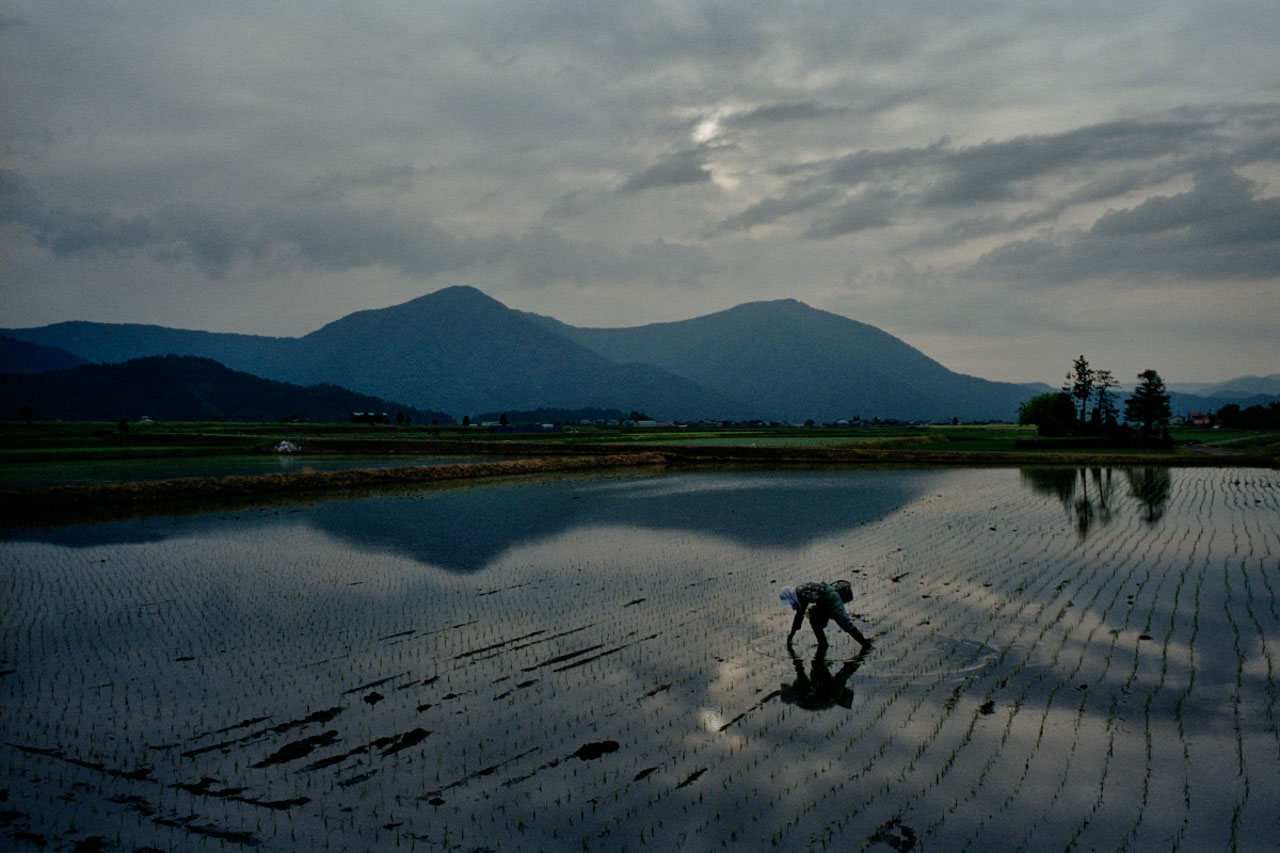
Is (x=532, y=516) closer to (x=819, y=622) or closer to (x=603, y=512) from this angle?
(x=603, y=512)

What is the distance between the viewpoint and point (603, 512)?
2983 centimetres

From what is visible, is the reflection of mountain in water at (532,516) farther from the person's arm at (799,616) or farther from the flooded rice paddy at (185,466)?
the flooded rice paddy at (185,466)

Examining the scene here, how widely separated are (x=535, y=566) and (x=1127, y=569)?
14750 millimetres

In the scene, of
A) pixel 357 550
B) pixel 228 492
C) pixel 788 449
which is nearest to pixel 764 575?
pixel 357 550

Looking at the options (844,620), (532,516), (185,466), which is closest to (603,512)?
(532,516)

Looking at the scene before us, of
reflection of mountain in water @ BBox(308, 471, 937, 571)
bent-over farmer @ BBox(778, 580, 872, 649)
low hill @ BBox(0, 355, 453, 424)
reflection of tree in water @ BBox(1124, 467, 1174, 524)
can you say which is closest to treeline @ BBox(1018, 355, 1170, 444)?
reflection of tree in water @ BBox(1124, 467, 1174, 524)

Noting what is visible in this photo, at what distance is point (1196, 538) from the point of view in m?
22.7

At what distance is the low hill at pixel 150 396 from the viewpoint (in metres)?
172

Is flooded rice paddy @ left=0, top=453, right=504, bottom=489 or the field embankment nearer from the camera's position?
the field embankment

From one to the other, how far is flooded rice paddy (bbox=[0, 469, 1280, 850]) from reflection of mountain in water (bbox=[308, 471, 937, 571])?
5.11 feet

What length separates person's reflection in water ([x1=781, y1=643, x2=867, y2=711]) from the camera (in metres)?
10.4

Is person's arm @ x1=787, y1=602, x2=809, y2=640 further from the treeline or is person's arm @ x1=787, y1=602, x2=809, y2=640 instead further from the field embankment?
the treeline

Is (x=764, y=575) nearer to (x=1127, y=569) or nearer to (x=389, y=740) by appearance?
(x=1127, y=569)

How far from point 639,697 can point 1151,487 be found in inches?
1423
